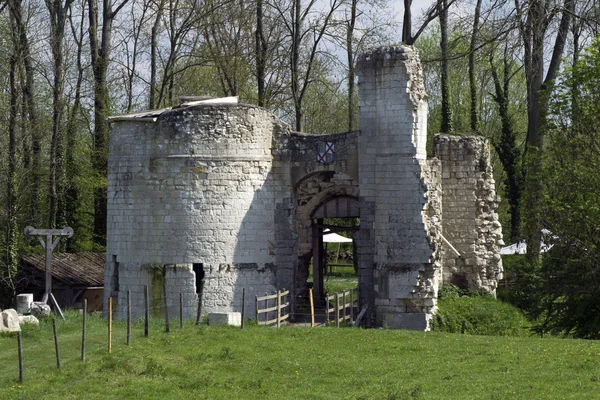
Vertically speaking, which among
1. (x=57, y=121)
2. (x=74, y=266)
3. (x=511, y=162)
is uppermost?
(x=57, y=121)

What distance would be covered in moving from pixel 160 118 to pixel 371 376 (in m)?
11.1

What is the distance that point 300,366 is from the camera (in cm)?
1822

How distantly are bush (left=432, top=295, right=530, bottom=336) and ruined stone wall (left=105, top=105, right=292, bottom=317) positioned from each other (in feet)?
13.9

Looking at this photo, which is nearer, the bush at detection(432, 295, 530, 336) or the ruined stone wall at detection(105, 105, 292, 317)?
the ruined stone wall at detection(105, 105, 292, 317)

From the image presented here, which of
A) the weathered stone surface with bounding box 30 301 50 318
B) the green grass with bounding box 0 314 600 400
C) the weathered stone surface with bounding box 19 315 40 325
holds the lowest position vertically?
the green grass with bounding box 0 314 600 400

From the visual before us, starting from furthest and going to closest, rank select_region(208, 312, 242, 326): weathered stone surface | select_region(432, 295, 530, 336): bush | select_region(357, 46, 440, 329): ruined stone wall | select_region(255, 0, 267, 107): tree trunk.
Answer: select_region(255, 0, 267, 107): tree trunk
select_region(432, 295, 530, 336): bush
select_region(357, 46, 440, 329): ruined stone wall
select_region(208, 312, 242, 326): weathered stone surface

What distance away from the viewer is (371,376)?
17.3 meters

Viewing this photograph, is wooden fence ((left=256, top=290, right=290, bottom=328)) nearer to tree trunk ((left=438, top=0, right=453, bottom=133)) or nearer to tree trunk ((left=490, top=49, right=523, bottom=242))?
tree trunk ((left=438, top=0, right=453, bottom=133))

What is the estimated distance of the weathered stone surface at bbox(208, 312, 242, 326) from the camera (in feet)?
73.0

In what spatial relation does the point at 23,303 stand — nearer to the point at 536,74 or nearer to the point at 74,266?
the point at 74,266

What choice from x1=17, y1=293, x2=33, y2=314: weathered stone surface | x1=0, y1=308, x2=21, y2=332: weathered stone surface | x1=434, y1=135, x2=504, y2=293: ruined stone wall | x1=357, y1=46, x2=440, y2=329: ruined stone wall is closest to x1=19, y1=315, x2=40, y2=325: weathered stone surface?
x1=0, y1=308, x2=21, y2=332: weathered stone surface

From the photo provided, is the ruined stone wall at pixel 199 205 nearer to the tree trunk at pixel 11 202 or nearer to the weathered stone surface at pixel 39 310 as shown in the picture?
the weathered stone surface at pixel 39 310

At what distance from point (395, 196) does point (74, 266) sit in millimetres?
11799

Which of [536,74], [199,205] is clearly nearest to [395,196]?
[199,205]
